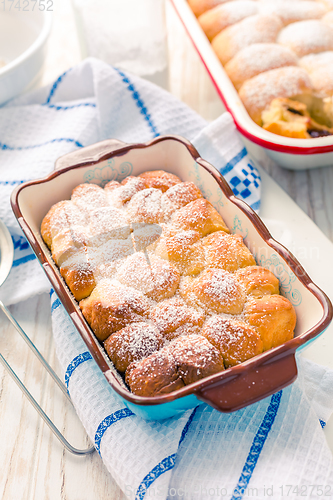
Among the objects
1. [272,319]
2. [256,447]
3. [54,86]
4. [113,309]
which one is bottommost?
[256,447]

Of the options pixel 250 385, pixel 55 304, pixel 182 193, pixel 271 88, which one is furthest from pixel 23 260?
pixel 271 88

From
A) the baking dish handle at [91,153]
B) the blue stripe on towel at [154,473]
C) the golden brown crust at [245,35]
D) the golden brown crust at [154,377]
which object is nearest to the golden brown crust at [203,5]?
the golden brown crust at [245,35]

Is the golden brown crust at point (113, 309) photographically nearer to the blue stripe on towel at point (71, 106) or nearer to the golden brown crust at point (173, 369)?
the golden brown crust at point (173, 369)

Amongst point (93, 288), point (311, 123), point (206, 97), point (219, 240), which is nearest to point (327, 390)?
point (219, 240)

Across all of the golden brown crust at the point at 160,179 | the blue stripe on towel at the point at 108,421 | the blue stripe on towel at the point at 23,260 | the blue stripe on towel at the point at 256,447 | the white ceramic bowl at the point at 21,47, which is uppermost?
the white ceramic bowl at the point at 21,47

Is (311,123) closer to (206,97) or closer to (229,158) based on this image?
(229,158)

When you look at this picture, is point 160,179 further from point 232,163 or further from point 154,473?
point 154,473

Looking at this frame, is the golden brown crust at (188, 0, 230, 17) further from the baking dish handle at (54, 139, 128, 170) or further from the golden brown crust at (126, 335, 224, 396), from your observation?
the golden brown crust at (126, 335, 224, 396)
